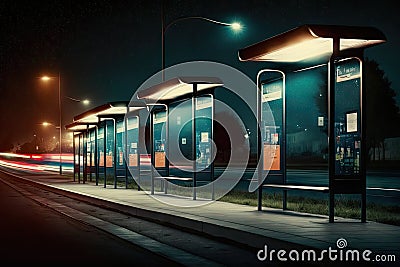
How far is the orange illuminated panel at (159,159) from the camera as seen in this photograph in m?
28.6

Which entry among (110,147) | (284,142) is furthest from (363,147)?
(110,147)

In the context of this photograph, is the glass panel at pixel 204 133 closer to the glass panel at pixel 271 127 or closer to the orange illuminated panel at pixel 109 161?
the glass panel at pixel 271 127

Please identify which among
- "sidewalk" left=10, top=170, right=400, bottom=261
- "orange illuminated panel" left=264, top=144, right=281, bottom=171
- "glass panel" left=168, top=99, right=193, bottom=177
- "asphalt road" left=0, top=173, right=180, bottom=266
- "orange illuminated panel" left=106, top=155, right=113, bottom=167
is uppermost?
"glass panel" left=168, top=99, right=193, bottom=177

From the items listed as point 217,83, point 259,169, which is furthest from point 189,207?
point 217,83

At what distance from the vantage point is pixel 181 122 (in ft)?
90.7

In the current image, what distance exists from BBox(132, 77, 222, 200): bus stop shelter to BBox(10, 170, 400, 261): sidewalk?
3320 mm

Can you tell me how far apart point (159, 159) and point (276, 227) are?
14.9m

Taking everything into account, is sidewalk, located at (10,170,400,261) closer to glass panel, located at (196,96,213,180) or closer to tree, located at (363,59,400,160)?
glass panel, located at (196,96,213,180)

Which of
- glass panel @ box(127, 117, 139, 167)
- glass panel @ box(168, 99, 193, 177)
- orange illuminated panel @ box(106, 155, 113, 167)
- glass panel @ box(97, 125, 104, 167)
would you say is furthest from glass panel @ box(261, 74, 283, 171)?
glass panel @ box(97, 125, 104, 167)

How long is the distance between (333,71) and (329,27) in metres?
0.94

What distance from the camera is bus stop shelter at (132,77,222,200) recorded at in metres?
22.6

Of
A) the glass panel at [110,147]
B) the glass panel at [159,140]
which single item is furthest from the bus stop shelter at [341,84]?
the glass panel at [110,147]

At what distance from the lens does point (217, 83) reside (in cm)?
2194

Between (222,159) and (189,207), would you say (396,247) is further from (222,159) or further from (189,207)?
(222,159)
